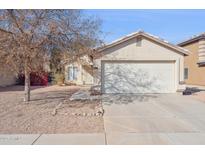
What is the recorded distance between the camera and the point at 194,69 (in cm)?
3083

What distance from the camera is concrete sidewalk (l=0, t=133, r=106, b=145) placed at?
6.93 m

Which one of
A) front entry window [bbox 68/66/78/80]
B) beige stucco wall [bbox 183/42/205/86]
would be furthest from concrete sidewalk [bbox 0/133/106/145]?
beige stucco wall [bbox 183/42/205/86]

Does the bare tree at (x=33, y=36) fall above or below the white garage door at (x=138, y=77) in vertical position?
above

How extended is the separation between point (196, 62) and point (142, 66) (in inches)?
531

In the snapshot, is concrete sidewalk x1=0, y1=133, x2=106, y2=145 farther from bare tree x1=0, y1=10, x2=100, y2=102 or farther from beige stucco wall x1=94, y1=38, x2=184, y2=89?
beige stucco wall x1=94, y1=38, x2=184, y2=89

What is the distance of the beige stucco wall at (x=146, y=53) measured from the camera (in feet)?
61.0

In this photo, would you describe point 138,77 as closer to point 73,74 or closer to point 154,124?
point 154,124

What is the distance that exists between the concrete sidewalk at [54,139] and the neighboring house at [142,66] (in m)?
11.0

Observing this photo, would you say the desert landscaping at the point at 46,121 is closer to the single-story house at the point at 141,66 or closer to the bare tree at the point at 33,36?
the bare tree at the point at 33,36

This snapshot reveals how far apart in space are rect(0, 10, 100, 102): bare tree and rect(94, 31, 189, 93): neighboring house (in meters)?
6.23

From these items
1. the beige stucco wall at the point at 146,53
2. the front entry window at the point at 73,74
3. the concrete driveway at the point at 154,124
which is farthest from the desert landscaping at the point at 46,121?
the front entry window at the point at 73,74

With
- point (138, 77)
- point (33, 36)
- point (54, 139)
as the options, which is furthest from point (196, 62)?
point (54, 139)
